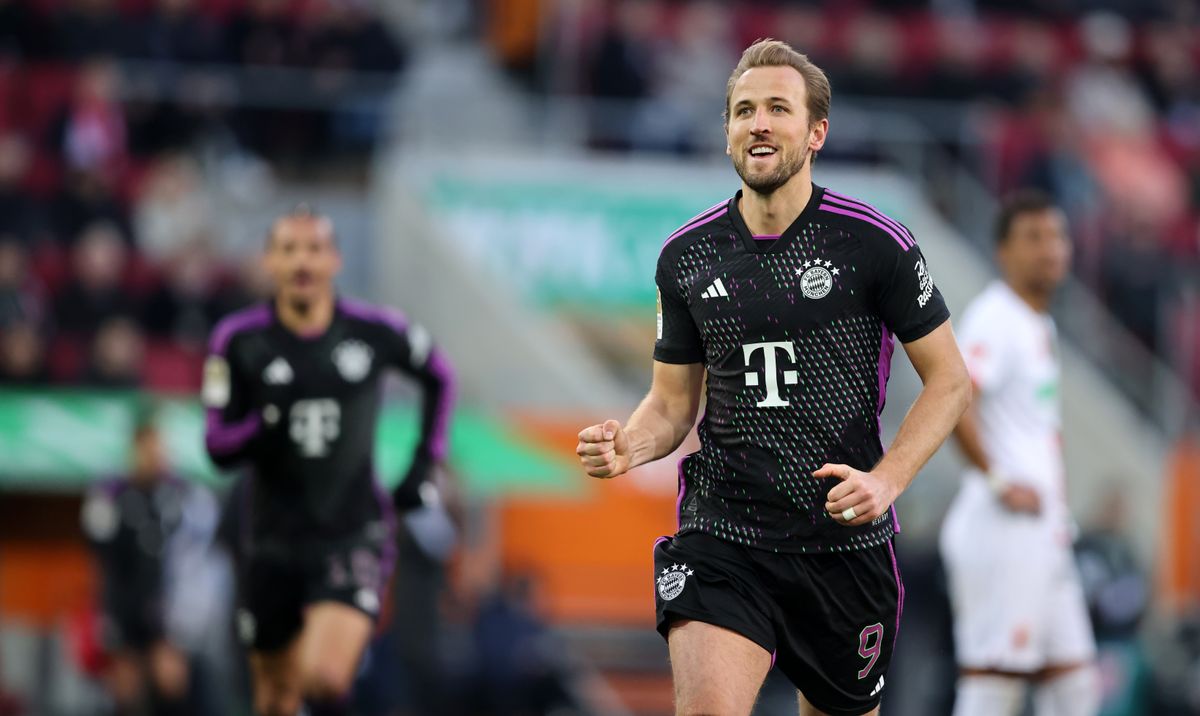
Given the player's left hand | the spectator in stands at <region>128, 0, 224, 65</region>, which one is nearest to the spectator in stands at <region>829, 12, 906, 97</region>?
the spectator in stands at <region>128, 0, 224, 65</region>

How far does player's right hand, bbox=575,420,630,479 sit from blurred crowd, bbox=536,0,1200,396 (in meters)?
12.5

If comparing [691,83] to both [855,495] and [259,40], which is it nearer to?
[259,40]

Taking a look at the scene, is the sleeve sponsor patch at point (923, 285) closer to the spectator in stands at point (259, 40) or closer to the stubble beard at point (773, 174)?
the stubble beard at point (773, 174)

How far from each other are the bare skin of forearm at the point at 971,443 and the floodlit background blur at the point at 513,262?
15.1 feet

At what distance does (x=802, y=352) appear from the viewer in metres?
6.01

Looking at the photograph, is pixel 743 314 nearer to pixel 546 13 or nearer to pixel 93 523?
pixel 93 523

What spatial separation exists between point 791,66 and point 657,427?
4.10ft

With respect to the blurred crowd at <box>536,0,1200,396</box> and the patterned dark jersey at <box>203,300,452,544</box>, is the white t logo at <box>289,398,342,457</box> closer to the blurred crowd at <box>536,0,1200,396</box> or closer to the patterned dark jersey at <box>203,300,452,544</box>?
the patterned dark jersey at <box>203,300,452,544</box>

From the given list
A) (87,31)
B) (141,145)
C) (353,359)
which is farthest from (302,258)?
(87,31)

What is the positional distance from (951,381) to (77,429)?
960 centimetres

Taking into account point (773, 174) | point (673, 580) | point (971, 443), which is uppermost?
point (773, 174)

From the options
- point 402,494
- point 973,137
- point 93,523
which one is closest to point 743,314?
point 402,494

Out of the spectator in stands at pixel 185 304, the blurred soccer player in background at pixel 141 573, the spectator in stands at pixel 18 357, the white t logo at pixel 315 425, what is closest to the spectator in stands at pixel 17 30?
the spectator in stands at pixel 185 304

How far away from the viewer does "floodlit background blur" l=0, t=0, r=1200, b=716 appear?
14141 millimetres
